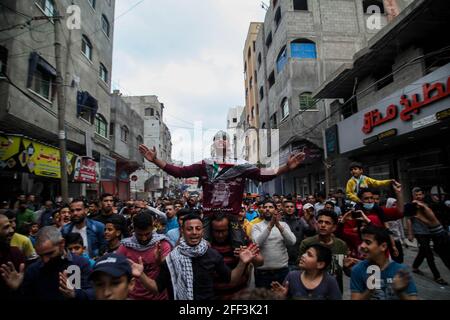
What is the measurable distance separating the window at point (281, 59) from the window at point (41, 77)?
15.7 m

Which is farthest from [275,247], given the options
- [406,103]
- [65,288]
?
[406,103]

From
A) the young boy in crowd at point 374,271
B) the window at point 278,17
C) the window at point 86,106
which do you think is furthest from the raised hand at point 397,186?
the window at point 278,17

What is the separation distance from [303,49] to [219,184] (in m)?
19.4

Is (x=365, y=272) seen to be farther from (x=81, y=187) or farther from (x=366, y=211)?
(x=81, y=187)

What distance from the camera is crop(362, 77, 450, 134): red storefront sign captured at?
25.9 feet

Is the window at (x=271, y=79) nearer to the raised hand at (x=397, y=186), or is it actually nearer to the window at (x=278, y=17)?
the window at (x=278, y=17)

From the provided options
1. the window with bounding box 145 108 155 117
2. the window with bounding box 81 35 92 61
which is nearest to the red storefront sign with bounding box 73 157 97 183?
the window with bounding box 81 35 92 61

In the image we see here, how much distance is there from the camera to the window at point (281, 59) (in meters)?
20.3

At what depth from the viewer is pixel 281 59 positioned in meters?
21.4

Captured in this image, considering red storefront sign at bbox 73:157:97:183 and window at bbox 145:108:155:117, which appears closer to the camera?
red storefront sign at bbox 73:157:97:183

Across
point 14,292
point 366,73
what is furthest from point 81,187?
point 366,73

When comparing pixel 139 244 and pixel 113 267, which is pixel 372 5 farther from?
pixel 113 267

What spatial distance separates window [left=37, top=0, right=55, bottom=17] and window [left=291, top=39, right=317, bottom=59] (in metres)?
15.1

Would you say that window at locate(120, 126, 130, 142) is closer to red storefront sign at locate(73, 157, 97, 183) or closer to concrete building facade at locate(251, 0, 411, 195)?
red storefront sign at locate(73, 157, 97, 183)
